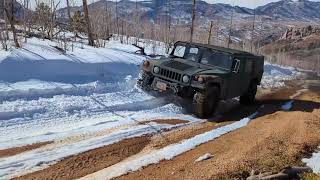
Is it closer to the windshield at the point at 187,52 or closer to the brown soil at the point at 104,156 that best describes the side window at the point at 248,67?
the windshield at the point at 187,52

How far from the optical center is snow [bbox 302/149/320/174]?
769 cm

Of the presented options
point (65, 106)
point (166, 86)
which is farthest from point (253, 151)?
point (65, 106)

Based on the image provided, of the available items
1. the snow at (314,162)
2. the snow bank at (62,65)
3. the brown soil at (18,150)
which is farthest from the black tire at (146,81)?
the snow at (314,162)

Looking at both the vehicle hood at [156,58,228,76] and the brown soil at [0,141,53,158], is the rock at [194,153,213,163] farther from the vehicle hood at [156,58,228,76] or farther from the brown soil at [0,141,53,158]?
the vehicle hood at [156,58,228,76]

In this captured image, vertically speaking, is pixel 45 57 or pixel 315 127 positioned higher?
pixel 45 57

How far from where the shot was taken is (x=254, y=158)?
790 centimetres

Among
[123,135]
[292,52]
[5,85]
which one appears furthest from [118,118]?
[292,52]

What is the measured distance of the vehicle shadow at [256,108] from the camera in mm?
12242

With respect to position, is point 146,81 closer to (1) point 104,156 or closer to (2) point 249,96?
(2) point 249,96

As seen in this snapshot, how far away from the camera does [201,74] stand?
37.4 feet

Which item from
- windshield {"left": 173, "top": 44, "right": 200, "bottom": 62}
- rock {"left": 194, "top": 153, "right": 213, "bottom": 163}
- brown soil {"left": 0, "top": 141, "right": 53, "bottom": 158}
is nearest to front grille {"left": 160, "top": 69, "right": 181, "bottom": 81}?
windshield {"left": 173, "top": 44, "right": 200, "bottom": 62}

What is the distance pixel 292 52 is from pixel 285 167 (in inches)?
5382

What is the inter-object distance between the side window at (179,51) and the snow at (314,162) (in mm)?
5664

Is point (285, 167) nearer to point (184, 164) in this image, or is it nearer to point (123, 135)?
point (184, 164)
